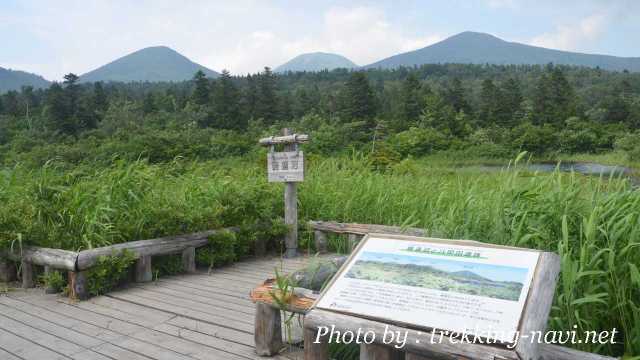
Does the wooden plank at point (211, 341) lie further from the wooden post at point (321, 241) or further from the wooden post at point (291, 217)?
the wooden post at point (321, 241)

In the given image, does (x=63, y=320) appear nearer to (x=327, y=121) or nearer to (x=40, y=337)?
(x=40, y=337)

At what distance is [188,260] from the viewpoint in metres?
5.11

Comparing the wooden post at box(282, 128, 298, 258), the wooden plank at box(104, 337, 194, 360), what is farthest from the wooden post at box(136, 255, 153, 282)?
the wooden post at box(282, 128, 298, 258)

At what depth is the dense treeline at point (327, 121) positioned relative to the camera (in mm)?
34500

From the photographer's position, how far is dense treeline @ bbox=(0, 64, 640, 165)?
34500mm

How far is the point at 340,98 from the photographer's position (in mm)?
48500

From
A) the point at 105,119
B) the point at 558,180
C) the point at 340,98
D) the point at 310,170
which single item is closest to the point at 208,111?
the point at 105,119

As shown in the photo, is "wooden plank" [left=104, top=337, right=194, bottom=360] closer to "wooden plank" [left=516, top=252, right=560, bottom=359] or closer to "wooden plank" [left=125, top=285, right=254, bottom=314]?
"wooden plank" [left=125, top=285, right=254, bottom=314]

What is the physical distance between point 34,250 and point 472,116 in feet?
153

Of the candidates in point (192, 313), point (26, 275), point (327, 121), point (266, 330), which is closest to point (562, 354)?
point (266, 330)

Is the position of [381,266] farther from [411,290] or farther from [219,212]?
[219,212]

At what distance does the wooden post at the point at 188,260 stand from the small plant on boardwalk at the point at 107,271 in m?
0.72

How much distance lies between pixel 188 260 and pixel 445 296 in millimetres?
3586

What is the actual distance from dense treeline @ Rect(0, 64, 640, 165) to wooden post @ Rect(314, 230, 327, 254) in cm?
2273
